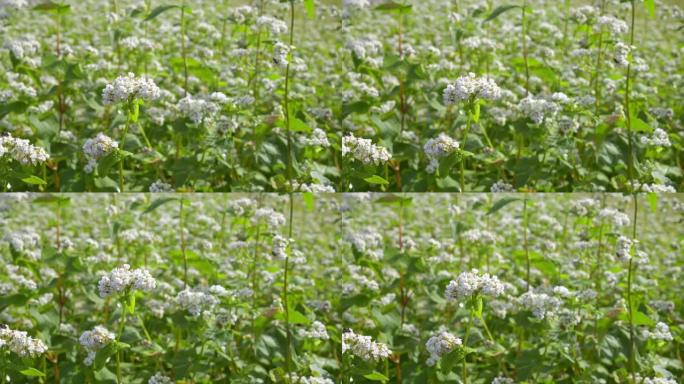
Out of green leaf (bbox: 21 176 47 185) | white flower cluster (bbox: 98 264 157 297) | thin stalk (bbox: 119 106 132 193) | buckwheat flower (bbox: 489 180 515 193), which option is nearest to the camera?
white flower cluster (bbox: 98 264 157 297)

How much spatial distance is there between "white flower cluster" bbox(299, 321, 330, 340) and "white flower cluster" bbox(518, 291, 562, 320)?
94cm

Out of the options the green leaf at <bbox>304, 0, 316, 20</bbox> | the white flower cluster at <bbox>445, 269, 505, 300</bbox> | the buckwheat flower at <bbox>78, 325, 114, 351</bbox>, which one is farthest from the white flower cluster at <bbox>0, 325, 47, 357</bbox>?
the green leaf at <bbox>304, 0, 316, 20</bbox>

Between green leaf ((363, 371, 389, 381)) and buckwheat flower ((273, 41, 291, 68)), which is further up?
buckwheat flower ((273, 41, 291, 68))

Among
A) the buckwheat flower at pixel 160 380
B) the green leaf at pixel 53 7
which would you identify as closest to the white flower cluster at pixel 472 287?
the buckwheat flower at pixel 160 380

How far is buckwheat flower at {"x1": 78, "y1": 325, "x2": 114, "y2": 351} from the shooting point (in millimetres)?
4062

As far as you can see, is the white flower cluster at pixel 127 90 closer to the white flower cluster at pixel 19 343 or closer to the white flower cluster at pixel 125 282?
the white flower cluster at pixel 125 282

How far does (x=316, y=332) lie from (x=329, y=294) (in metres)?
0.29

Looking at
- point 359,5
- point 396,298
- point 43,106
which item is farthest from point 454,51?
point 43,106

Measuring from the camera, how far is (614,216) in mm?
4344

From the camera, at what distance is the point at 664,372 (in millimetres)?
4234

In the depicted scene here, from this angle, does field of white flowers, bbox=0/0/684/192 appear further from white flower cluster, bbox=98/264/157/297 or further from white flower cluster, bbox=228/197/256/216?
A: white flower cluster, bbox=98/264/157/297

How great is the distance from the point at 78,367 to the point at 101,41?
5.31ft

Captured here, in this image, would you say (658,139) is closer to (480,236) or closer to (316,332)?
(480,236)

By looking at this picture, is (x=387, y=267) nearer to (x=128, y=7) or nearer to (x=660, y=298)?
(x=660, y=298)
